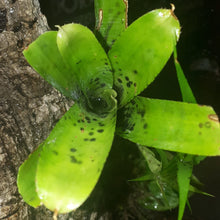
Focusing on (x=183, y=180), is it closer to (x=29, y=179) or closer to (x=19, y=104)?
(x=29, y=179)

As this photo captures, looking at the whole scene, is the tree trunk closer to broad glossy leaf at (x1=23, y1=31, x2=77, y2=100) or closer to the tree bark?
the tree bark

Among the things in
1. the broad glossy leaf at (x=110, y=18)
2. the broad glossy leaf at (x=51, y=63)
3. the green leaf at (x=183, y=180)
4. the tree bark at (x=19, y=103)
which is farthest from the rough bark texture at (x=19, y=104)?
the green leaf at (x=183, y=180)

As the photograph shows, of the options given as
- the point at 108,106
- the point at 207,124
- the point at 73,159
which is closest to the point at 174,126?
the point at 207,124

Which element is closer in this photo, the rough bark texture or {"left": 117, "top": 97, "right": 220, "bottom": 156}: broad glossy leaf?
{"left": 117, "top": 97, "right": 220, "bottom": 156}: broad glossy leaf

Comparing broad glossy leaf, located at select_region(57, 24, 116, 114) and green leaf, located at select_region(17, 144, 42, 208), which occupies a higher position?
broad glossy leaf, located at select_region(57, 24, 116, 114)

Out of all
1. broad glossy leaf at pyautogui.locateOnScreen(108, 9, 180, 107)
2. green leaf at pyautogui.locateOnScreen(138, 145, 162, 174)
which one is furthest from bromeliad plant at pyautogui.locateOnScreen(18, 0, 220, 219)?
green leaf at pyautogui.locateOnScreen(138, 145, 162, 174)

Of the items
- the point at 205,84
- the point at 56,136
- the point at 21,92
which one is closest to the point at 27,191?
the point at 56,136

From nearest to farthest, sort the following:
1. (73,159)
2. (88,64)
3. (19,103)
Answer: (73,159), (88,64), (19,103)
